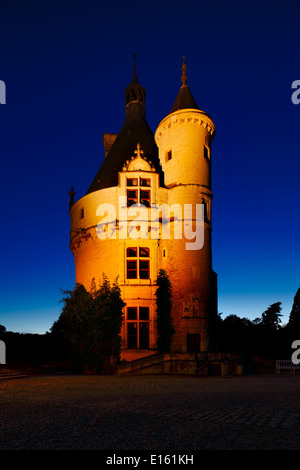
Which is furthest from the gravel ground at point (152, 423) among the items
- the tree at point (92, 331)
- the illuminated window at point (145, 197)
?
the illuminated window at point (145, 197)

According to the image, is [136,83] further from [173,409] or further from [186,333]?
[173,409]

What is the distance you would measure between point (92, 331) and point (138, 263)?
5653mm

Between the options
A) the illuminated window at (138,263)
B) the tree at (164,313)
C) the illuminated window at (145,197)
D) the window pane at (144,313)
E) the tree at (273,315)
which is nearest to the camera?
the tree at (164,313)

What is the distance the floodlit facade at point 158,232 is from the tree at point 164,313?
0.39 metres

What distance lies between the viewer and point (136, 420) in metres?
6.72

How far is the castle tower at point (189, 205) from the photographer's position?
Result: 2573cm


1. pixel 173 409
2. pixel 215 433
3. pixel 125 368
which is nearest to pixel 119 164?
pixel 125 368

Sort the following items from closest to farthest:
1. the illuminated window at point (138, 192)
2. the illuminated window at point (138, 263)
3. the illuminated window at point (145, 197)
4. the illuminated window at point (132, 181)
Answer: the illuminated window at point (138, 263)
the illuminated window at point (138, 192)
the illuminated window at point (145, 197)
the illuminated window at point (132, 181)

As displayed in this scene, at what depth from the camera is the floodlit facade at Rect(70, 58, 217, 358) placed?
25.6 m

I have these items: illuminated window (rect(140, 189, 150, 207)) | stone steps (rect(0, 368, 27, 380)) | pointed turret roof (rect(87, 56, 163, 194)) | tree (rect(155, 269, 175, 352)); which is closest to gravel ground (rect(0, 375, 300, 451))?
stone steps (rect(0, 368, 27, 380))

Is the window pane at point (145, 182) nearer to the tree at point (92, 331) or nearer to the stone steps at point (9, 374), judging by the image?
the tree at point (92, 331)

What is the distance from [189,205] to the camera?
27.2 metres

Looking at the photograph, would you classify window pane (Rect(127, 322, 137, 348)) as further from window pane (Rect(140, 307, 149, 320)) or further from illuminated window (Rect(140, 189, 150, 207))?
illuminated window (Rect(140, 189, 150, 207))

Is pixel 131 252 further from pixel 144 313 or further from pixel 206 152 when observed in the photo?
pixel 206 152
